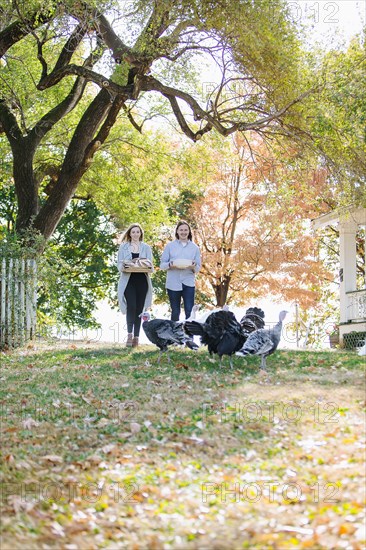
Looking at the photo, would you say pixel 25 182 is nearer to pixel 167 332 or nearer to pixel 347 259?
pixel 347 259

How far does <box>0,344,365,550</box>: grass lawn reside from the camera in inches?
206

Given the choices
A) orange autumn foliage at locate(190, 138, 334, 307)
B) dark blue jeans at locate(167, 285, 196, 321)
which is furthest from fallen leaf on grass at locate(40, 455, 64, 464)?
orange autumn foliage at locate(190, 138, 334, 307)

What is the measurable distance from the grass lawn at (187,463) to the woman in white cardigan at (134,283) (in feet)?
11.1

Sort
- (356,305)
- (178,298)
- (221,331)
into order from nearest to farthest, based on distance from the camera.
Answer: (221,331)
(178,298)
(356,305)

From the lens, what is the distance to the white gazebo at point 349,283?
18875 millimetres

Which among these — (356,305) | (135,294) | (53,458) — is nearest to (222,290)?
(356,305)

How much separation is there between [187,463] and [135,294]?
694 centimetres

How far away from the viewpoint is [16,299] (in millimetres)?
15695

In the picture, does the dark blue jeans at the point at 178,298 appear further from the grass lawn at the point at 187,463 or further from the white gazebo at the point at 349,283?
the white gazebo at the point at 349,283

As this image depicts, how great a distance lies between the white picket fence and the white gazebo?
25.2 ft

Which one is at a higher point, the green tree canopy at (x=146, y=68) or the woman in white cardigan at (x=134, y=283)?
the green tree canopy at (x=146, y=68)

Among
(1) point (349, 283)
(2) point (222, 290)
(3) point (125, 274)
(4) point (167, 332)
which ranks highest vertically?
(2) point (222, 290)

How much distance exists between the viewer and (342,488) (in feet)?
18.7

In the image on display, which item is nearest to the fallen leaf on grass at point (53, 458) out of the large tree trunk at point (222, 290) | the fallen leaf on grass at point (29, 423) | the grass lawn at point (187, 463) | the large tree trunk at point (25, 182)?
the grass lawn at point (187, 463)
